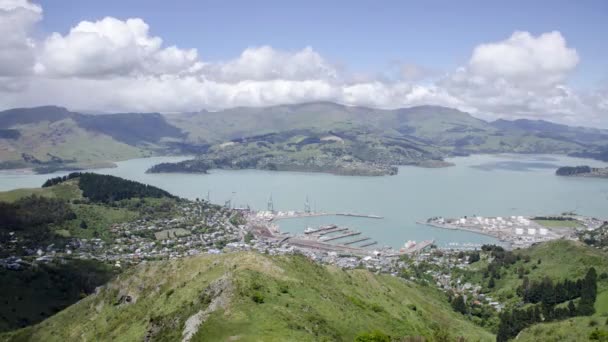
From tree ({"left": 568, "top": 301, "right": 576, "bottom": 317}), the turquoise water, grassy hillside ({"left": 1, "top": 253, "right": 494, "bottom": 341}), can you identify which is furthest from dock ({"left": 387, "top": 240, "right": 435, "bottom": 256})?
tree ({"left": 568, "top": 301, "right": 576, "bottom": 317})

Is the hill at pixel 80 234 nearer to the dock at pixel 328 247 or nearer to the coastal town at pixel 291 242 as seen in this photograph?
the coastal town at pixel 291 242

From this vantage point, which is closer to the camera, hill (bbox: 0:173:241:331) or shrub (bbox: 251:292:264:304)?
shrub (bbox: 251:292:264:304)

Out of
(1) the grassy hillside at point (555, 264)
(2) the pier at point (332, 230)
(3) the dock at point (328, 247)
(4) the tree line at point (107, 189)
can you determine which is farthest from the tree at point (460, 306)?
(4) the tree line at point (107, 189)

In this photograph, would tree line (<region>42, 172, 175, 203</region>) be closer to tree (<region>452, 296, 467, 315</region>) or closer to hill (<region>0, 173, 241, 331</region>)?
hill (<region>0, 173, 241, 331</region>)

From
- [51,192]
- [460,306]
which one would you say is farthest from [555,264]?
[51,192]

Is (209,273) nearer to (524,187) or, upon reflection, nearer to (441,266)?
(441,266)

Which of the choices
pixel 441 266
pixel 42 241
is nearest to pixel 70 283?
pixel 42 241

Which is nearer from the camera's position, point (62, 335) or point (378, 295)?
point (62, 335)
